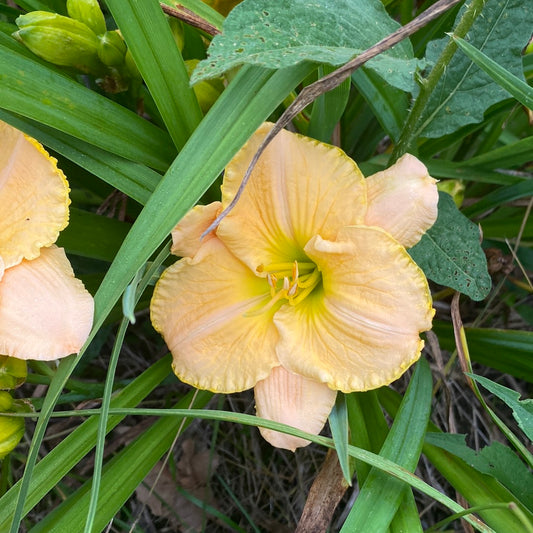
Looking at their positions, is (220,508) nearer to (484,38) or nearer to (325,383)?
(325,383)

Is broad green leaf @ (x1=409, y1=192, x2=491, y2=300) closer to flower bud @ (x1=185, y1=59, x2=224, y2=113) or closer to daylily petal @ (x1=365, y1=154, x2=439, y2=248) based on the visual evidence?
daylily petal @ (x1=365, y1=154, x2=439, y2=248)

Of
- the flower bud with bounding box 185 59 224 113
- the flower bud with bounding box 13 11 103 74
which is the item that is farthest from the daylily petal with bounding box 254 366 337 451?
the flower bud with bounding box 13 11 103 74

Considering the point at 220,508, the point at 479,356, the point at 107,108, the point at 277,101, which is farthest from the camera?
the point at 220,508

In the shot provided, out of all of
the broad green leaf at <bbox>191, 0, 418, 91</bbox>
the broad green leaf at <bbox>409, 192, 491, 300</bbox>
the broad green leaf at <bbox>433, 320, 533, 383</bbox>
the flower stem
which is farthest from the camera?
the broad green leaf at <bbox>433, 320, 533, 383</bbox>

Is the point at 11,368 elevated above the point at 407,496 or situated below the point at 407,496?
above

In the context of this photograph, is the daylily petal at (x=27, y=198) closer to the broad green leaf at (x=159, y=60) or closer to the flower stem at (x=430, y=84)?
the broad green leaf at (x=159, y=60)

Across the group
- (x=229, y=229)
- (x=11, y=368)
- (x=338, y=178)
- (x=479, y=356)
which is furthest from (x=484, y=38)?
(x=11, y=368)
